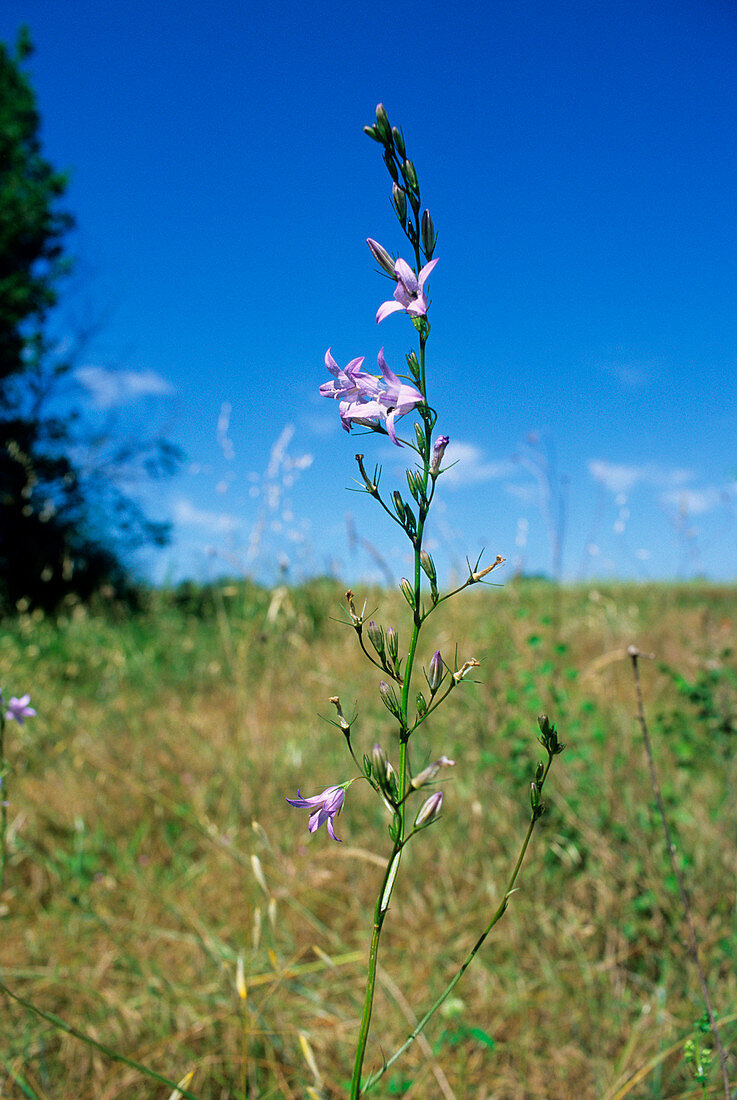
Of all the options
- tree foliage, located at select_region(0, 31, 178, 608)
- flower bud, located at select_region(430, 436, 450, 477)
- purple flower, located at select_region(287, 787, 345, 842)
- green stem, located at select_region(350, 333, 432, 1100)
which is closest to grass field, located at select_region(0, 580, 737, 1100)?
green stem, located at select_region(350, 333, 432, 1100)

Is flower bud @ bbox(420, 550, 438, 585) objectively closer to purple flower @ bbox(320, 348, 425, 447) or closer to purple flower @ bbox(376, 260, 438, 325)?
purple flower @ bbox(320, 348, 425, 447)

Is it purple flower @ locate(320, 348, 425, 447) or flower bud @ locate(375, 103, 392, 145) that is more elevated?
flower bud @ locate(375, 103, 392, 145)

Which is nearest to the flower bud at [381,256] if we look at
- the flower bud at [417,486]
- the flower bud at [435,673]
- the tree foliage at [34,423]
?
the flower bud at [417,486]

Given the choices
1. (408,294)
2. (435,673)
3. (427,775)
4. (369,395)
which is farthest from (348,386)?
(427,775)

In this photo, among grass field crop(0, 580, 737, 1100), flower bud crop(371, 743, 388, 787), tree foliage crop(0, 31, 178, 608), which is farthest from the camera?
tree foliage crop(0, 31, 178, 608)

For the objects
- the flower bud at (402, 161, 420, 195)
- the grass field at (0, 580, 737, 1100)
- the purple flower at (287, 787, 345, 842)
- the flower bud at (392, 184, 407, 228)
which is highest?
the flower bud at (402, 161, 420, 195)

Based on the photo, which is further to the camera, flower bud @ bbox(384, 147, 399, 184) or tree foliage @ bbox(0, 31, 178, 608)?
tree foliage @ bbox(0, 31, 178, 608)

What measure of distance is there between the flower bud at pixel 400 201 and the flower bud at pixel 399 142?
6cm

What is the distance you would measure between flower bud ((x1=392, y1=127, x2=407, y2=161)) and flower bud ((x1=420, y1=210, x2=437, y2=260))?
0.09 m

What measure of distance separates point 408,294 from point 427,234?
2.9 inches

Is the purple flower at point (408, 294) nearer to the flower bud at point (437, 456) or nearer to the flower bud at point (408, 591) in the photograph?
the flower bud at point (437, 456)

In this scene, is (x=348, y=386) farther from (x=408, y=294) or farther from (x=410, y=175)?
(x=410, y=175)

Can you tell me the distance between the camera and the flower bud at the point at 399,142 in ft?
2.87

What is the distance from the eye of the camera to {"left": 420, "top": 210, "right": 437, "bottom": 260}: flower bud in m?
0.85
